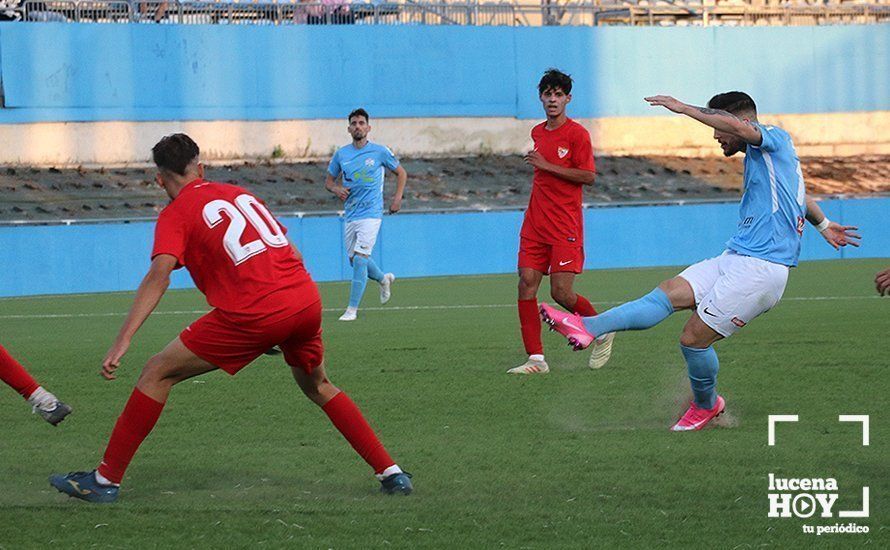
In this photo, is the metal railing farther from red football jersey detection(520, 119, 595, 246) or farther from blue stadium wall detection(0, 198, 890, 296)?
red football jersey detection(520, 119, 595, 246)

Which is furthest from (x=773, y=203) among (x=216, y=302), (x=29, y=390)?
(x=29, y=390)

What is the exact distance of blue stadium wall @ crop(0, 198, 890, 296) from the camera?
843 inches

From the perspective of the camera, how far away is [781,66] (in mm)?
35094

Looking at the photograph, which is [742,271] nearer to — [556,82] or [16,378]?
[556,82]

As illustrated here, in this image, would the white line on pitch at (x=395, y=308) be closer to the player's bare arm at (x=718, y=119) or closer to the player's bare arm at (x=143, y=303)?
the player's bare arm at (x=718, y=119)

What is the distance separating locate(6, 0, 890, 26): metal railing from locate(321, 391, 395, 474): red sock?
24.4m

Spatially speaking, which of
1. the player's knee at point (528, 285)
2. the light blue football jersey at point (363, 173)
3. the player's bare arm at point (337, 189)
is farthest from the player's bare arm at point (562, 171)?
the light blue football jersey at point (363, 173)

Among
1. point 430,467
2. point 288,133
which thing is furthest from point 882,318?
point 288,133

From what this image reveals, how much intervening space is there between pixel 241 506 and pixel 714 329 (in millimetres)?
2790

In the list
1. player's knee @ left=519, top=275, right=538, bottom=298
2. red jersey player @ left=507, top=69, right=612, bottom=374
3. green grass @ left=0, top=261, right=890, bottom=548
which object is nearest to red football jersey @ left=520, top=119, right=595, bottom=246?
red jersey player @ left=507, top=69, right=612, bottom=374

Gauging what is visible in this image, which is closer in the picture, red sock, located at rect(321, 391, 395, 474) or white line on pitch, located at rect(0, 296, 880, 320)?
red sock, located at rect(321, 391, 395, 474)

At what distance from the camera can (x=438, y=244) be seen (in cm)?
2400

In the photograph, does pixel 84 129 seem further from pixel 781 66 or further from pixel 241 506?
pixel 241 506

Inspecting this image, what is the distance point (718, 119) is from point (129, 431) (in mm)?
3139
